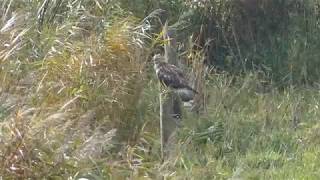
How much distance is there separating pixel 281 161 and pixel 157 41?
64.7 inches

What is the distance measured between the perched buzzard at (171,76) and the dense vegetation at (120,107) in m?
0.16

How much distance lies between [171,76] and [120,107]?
55cm

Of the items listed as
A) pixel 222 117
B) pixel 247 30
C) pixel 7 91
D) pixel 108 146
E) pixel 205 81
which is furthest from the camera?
pixel 247 30

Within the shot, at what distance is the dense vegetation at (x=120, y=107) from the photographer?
20.6ft

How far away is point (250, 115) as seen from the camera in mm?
9023

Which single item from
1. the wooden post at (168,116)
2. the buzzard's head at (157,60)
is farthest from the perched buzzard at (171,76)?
the wooden post at (168,116)

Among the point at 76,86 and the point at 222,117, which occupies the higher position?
the point at 76,86

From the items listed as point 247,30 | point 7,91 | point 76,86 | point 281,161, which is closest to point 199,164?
point 281,161

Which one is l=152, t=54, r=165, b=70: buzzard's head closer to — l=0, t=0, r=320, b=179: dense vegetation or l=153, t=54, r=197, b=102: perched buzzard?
l=153, t=54, r=197, b=102: perched buzzard

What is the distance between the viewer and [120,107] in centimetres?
773

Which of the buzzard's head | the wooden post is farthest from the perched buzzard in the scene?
the wooden post

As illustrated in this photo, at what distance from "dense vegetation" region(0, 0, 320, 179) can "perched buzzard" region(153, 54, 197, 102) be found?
0.16 m

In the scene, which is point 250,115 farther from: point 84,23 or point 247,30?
point 247,30

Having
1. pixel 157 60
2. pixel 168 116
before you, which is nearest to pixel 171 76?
pixel 157 60
